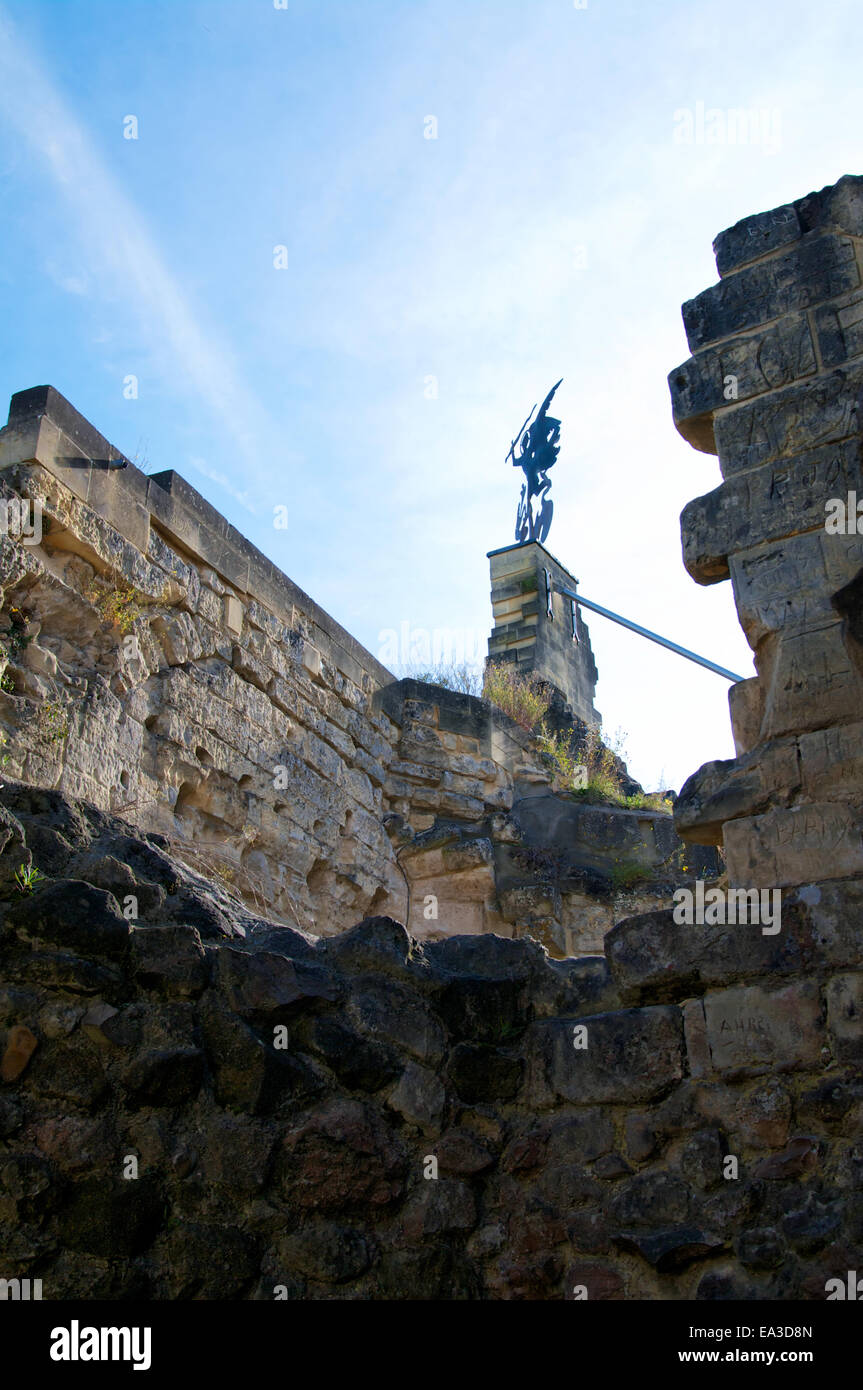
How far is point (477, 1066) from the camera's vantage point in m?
2.98

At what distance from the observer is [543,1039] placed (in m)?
3.02

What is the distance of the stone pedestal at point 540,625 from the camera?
44.9ft

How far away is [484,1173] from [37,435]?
10.3ft

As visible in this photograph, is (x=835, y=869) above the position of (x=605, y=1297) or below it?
above

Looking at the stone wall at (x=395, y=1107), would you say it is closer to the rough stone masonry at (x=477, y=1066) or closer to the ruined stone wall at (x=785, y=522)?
the rough stone masonry at (x=477, y=1066)

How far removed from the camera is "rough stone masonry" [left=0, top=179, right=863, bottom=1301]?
2.59 m

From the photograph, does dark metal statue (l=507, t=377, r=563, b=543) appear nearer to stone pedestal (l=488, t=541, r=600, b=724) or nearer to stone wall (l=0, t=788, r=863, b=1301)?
stone pedestal (l=488, t=541, r=600, b=724)

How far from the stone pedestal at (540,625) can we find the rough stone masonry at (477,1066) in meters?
10.1

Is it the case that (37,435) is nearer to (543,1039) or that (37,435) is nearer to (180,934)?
(180,934)

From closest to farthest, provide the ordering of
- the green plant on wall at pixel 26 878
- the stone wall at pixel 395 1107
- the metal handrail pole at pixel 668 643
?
the stone wall at pixel 395 1107 → the green plant on wall at pixel 26 878 → the metal handrail pole at pixel 668 643

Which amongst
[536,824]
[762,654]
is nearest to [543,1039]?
[762,654]

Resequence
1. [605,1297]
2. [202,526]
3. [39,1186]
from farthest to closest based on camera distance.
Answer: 1. [202,526]
2. [605,1297]
3. [39,1186]

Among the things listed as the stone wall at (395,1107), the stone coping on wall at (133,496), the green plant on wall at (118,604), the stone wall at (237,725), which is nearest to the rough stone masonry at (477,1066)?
the stone wall at (395,1107)

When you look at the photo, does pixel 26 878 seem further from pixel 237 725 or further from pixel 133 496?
pixel 237 725
